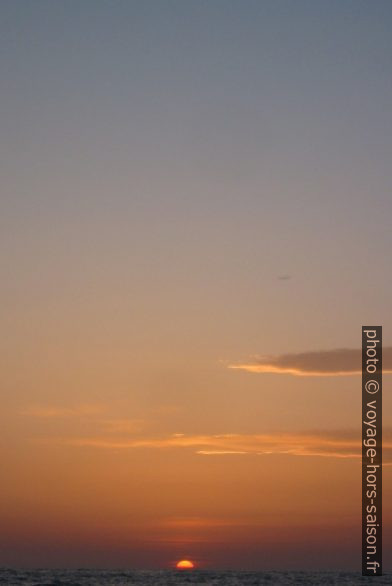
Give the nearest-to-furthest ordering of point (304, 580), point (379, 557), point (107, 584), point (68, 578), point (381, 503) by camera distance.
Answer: point (381, 503) → point (379, 557) → point (107, 584) → point (68, 578) → point (304, 580)

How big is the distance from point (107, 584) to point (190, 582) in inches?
371

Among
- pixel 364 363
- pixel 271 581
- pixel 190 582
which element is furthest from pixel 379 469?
pixel 271 581

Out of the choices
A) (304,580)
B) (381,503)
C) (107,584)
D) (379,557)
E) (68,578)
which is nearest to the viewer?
(381,503)

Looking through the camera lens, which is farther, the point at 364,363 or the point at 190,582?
the point at 190,582

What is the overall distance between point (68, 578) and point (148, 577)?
871 centimetres

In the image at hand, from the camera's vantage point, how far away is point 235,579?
102125mm

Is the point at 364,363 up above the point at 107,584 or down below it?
above

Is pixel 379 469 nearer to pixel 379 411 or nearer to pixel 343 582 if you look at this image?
pixel 379 411

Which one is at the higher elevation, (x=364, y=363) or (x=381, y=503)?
(x=364, y=363)

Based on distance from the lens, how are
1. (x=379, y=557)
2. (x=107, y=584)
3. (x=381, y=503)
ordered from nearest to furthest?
(x=381, y=503) → (x=379, y=557) → (x=107, y=584)

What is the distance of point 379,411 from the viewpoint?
68.9 metres

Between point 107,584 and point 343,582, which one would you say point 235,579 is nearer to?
point 343,582

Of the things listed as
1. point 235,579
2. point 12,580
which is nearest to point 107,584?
point 12,580

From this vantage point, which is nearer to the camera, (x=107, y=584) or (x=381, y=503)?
(x=381, y=503)
